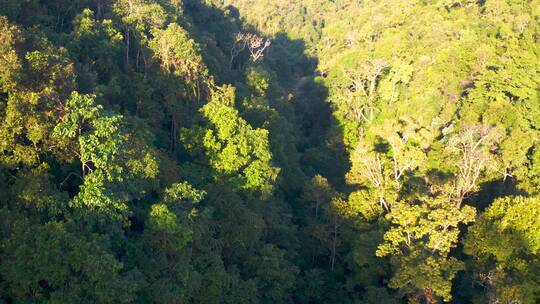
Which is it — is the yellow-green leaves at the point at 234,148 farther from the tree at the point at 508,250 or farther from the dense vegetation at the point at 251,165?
the tree at the point at 508,250

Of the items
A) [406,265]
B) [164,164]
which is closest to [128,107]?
[164,164]

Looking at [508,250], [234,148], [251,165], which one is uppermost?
[234,148]

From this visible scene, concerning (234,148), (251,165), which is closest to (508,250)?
(251,165)

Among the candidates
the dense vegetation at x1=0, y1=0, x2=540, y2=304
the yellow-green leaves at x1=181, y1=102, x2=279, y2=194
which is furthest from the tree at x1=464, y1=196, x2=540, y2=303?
the yellow-green leaves at x1=181, y1=102, x2=279, y2=194

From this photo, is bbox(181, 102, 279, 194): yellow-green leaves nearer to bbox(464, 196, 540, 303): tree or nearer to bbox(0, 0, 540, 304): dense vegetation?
bbox(0, 0, 540, 304): dense vegetation

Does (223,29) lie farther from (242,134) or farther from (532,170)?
(532,170)

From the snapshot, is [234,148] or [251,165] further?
[251,165]

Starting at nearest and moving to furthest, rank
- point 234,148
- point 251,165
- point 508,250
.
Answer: point 508,250, point 234,148, point 251,165

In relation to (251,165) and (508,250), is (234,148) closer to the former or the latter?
(251,165)

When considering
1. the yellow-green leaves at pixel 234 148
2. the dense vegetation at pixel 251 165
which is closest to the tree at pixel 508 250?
the dense vegetation at pixel 251 165
